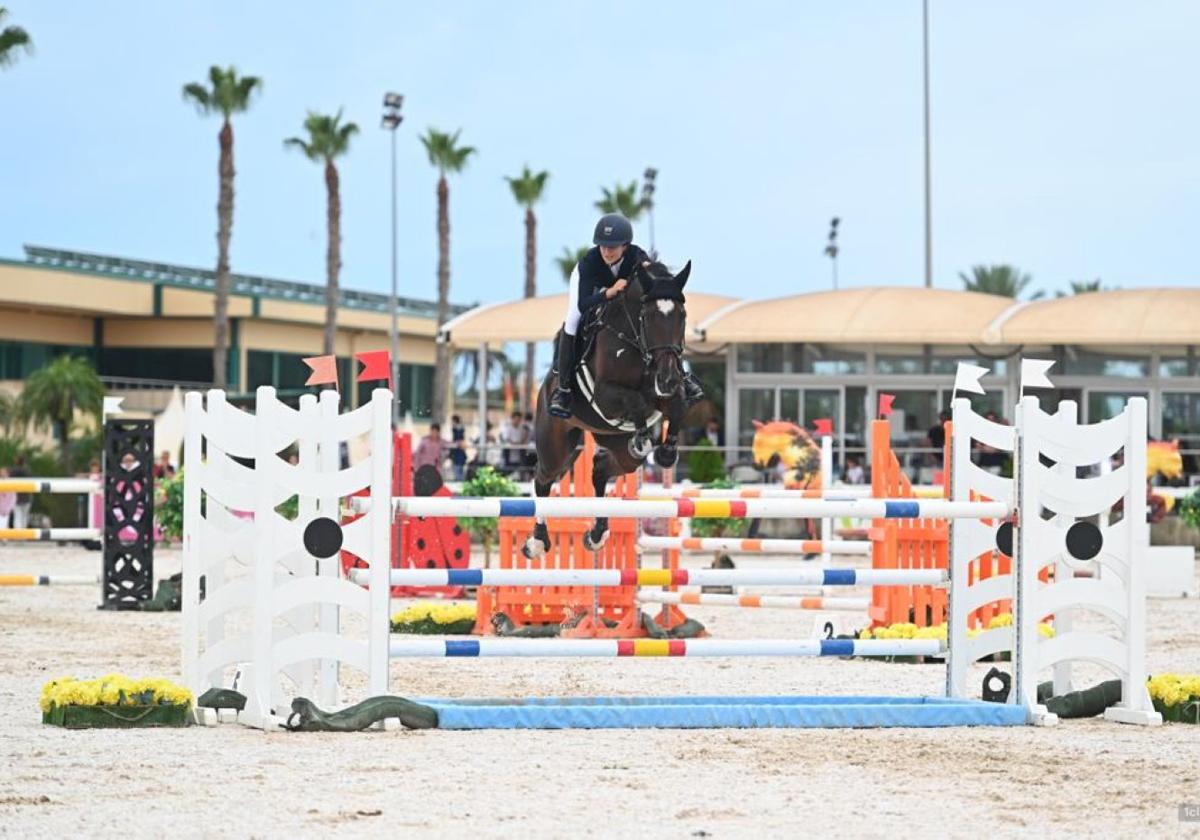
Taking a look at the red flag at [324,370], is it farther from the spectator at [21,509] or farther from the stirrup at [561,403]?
the spectator at [21,509]

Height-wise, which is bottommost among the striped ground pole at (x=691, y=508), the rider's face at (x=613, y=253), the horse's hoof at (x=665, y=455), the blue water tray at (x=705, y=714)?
the blue water tray at (x=705, y=714)

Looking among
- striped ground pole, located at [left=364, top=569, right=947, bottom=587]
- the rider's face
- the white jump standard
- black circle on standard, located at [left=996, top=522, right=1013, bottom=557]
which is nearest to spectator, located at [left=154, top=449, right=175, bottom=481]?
the rider's face

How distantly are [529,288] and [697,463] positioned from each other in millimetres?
24568

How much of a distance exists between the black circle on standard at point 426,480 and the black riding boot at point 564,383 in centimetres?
596

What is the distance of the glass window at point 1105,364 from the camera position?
31422 millimetres

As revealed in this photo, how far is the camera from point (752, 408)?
3259cm

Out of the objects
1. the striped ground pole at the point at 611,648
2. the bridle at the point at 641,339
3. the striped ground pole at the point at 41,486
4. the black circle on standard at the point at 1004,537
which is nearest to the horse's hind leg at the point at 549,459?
the bridle at the point at 641,339

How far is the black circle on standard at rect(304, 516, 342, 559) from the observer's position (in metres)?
6.99

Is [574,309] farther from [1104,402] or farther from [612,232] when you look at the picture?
[1104,402]

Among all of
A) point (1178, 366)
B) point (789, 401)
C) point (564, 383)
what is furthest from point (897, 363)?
point (564, 383)

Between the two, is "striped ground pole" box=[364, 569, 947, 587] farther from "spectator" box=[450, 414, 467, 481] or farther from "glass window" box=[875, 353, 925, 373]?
"glass window" box=[875, 353, 925, 373]

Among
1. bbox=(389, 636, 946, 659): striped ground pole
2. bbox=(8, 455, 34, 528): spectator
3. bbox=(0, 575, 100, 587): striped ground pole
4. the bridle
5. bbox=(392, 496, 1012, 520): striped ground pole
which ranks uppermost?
the bridle

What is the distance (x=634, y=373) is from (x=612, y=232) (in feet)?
2.21

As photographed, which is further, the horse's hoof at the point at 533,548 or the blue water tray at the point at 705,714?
the horse's hoof at the point at 533,548
